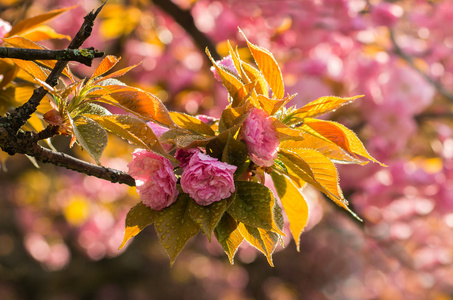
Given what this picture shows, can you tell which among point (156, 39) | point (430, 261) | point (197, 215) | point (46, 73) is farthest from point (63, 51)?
point (430, 261)

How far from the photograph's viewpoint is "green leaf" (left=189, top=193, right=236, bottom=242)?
644 millimetres

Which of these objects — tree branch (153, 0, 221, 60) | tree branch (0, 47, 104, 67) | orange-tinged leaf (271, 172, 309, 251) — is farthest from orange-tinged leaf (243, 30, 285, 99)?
tree branch (153, 0, 221, 60)

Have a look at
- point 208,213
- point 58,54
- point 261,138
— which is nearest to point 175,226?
point 208,213

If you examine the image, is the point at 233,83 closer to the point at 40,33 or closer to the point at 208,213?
the point at 208,213

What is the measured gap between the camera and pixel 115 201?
4.60m

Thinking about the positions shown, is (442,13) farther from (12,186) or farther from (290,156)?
(12,186)

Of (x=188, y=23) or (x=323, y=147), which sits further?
(x=188, y=23)

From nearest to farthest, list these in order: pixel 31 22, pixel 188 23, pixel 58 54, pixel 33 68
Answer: pixel 58 54 < pixel 33 68 < pixel 31 22 < pixel 188 23

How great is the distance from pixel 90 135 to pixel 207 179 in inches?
6.1

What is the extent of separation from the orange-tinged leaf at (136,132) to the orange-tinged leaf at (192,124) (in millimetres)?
84

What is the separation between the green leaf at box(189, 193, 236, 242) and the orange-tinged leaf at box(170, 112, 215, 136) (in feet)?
0.33

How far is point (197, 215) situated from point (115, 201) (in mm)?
4067

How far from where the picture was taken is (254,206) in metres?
0.67

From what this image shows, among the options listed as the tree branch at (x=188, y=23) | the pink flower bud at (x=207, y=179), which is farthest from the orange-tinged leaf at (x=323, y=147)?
the tree branch at (x=188, y=23)
